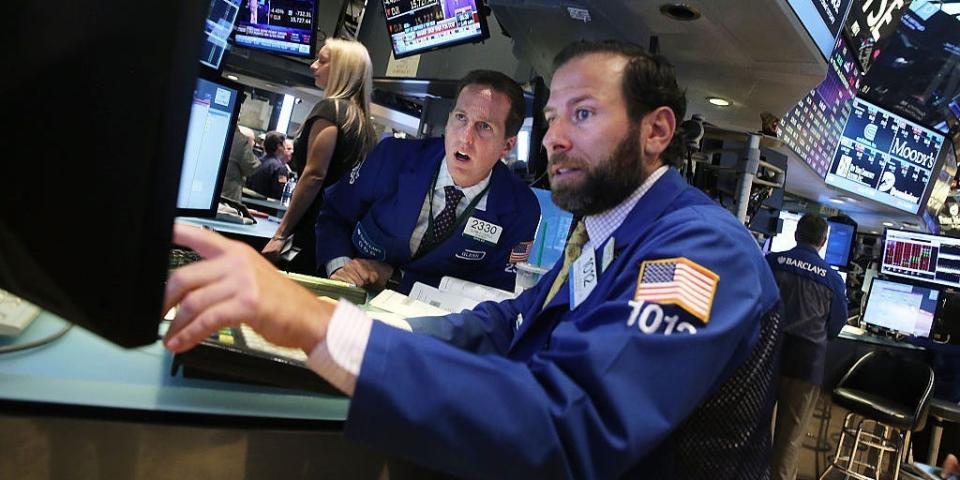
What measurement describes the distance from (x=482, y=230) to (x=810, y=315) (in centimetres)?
332

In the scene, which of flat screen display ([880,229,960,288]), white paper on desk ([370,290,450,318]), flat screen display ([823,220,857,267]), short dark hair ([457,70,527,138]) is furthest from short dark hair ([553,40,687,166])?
flat screen display ([823,220,857,267])

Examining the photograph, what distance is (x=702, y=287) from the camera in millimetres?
737

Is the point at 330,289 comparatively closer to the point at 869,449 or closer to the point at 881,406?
the point at 881,406

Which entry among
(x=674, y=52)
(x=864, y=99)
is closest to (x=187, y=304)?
(x=674, y=52)

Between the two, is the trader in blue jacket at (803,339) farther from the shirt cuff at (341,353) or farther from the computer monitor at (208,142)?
the shirt cuff at (341,353)

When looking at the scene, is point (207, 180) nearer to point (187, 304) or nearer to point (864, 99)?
point (187, 304)

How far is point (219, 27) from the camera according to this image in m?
3.09

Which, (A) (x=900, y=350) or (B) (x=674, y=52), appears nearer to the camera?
(B) (x=674, y=52)

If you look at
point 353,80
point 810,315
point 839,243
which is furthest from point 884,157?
point 353,80

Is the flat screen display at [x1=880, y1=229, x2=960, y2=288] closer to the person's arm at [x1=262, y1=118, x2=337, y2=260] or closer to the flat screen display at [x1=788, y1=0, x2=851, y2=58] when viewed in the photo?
the flat screen display at [x1=788, y1=0, x2=851, y2=58]

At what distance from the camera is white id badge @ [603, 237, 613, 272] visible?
3.09 ft

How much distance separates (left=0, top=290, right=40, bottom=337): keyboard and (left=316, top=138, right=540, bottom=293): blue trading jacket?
1.03m

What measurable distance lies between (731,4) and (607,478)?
76.5 inches

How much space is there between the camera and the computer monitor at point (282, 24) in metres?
5.56
